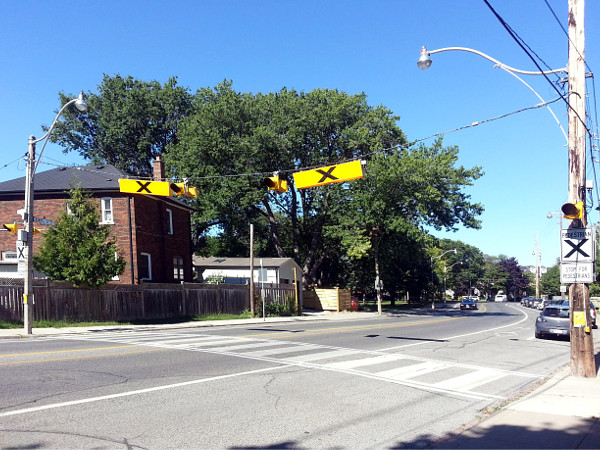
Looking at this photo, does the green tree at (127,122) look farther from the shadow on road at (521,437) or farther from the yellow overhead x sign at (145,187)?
the shadow on road at (521,437)

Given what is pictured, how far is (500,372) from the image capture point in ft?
38.8

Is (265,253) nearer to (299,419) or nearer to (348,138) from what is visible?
(348,138)

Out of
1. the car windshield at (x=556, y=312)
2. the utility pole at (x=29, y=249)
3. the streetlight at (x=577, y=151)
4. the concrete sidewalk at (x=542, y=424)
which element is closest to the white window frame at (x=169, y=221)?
the utility pole at (x=29, y=249)

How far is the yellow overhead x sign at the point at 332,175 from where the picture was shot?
14070 millimetres

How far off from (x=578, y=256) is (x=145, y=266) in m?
25.9

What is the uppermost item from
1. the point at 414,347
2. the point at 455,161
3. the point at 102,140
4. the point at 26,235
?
the point at 102,140

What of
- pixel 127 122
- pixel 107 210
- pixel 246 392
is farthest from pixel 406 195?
pixel 246 392

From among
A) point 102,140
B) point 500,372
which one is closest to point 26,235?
point 500,372

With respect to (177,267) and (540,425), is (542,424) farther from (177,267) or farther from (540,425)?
(177,267)

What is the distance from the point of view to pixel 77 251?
22.0m

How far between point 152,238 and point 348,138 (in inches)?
682

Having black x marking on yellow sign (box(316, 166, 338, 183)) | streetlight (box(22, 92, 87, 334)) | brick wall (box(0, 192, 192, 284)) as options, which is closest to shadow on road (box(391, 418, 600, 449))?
black x marking on yellow sign (box(316, 166, 338, 183))

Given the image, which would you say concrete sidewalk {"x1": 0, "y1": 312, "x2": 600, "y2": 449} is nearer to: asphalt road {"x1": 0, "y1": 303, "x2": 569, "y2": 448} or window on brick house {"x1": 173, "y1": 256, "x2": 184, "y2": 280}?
asphalt road {"x1": 0, "y1": 303, "x2": 569, "y2": 448}

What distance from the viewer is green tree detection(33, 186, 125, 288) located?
2198 centimetres
